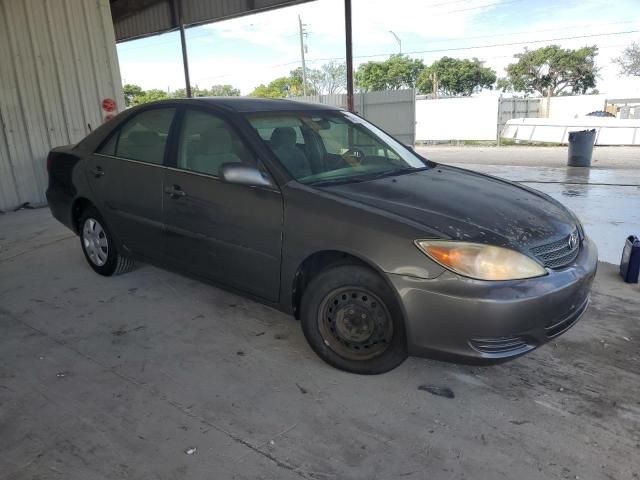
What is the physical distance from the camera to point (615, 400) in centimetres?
258

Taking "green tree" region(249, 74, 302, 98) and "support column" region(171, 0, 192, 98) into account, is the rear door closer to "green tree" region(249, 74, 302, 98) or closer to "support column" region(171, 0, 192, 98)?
"support column" region(171, 0, 192, 98)

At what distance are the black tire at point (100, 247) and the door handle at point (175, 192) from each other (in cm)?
101

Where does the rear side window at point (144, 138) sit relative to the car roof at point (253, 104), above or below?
below

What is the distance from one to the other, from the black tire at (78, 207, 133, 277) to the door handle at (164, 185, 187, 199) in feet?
3.31

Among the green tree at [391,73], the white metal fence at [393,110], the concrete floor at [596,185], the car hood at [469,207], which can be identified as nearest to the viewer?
the car hood at [469,207]

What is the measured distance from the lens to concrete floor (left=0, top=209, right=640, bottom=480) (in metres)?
2.17

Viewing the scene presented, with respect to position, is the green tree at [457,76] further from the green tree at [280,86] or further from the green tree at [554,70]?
the green tree at [280,86]

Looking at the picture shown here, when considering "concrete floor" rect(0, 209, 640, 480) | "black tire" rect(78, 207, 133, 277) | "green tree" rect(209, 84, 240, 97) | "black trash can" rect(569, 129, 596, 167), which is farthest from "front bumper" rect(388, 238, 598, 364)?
"green tree" rect(209, 84, 240, 97)

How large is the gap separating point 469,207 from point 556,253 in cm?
51

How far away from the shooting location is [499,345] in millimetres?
2445

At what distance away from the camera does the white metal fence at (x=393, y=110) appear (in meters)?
14.9

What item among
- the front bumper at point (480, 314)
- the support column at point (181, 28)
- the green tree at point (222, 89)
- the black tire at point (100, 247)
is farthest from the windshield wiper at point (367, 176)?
the green tree at point (222, 89)

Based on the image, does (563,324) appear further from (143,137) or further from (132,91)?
(132,91)

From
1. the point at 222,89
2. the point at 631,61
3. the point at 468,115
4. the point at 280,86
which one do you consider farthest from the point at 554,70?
the point at 222,89
